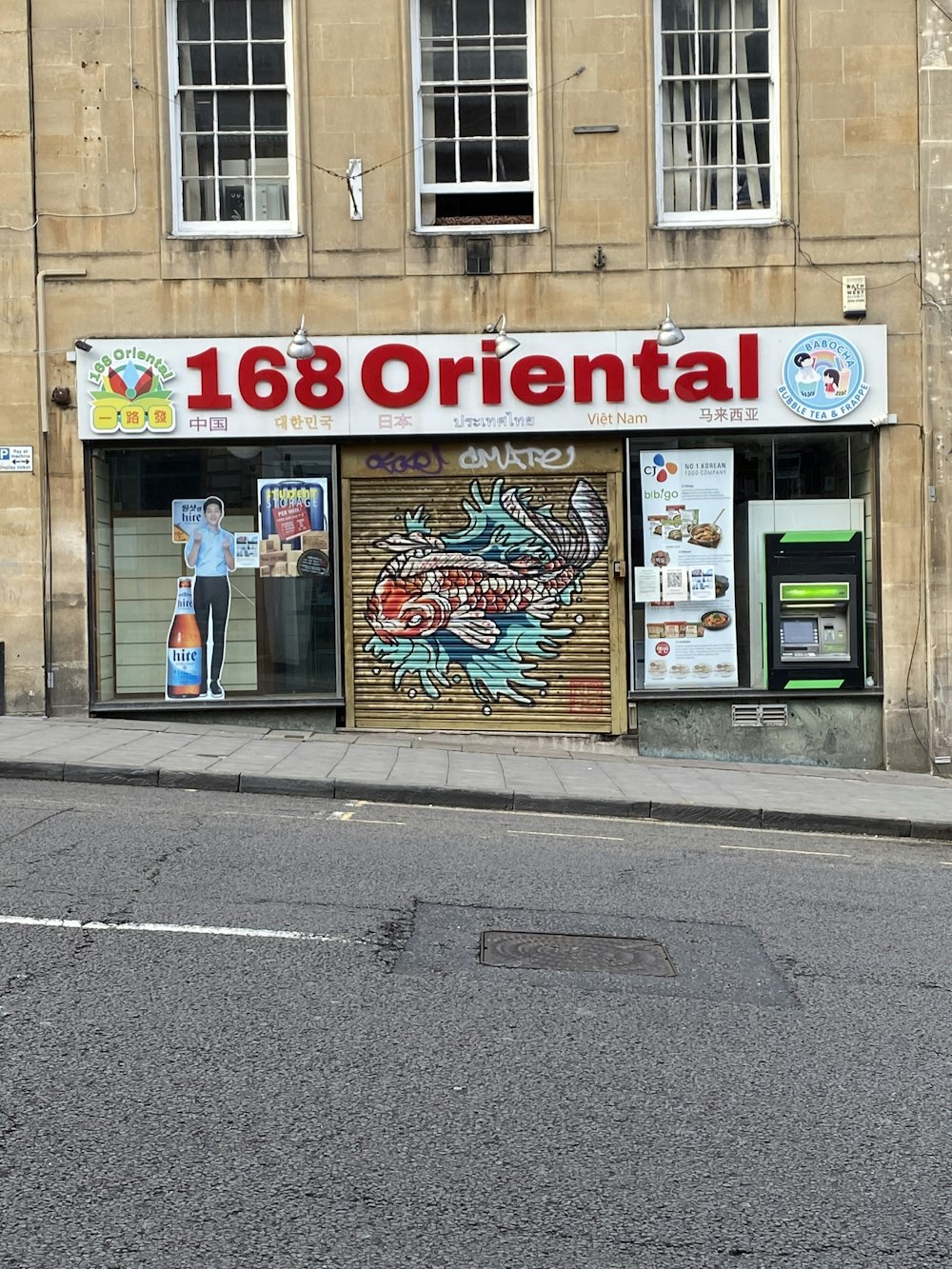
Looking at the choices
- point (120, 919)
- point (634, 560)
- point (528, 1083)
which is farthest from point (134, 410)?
point (528, 1083)

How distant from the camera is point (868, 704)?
45.9ft

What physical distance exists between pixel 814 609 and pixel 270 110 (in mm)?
8014

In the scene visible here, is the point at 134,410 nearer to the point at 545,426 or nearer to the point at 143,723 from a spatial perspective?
the point at 143,723

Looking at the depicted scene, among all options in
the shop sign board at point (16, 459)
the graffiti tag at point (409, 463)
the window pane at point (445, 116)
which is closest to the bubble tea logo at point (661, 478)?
the graffiti tag at point (409, 463)

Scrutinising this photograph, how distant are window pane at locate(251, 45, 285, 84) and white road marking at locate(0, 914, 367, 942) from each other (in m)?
10.7

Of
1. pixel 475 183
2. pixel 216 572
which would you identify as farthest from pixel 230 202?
pixel 216 572

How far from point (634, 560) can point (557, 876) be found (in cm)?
686

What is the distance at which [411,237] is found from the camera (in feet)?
45.2

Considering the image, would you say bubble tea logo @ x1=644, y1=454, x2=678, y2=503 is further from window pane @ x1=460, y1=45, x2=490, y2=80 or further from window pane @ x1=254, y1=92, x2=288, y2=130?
window pane @ x1=254, y1=92, x2=288, y2=130

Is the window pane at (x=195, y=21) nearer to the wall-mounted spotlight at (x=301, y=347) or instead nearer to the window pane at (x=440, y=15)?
the window pane at (x=440, y=15)

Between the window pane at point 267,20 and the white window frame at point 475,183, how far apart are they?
145cm

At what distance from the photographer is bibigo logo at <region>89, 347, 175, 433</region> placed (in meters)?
13.7

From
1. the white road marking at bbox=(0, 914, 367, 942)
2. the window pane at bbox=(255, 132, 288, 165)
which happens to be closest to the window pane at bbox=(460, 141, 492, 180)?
the window pane at bbox=(255, 132, 288, 165)

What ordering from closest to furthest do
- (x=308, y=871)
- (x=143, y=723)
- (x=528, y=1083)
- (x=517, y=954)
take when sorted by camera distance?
(x=528, y=1083)
(x=517, y=954)
(x=308, y=871)
(x=143, y=723)
